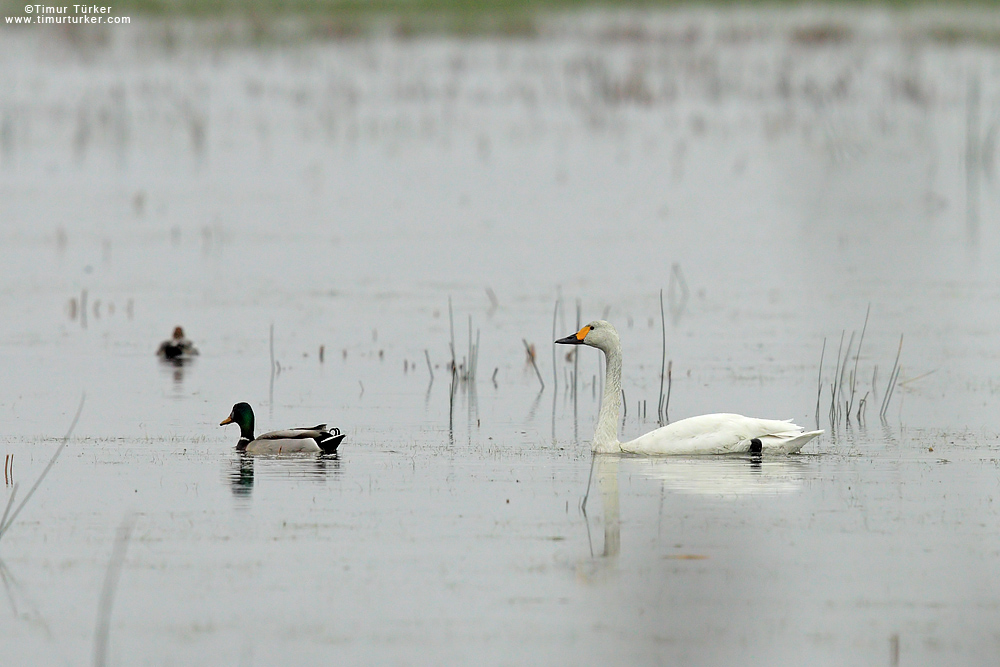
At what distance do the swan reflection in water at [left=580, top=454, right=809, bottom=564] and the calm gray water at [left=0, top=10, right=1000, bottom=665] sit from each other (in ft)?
0.19

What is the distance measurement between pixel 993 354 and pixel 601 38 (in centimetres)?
2501

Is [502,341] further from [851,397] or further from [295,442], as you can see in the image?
[295,442]

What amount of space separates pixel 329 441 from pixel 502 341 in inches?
197

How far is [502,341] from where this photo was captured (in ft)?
52.5

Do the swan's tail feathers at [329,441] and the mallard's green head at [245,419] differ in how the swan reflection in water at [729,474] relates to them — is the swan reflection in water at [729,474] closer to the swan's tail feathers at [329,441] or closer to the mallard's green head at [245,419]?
the swan's tail feathers at [329,441]

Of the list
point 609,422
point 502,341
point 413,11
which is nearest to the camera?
point 609,422

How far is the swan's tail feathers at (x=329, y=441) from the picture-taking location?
36.6ft

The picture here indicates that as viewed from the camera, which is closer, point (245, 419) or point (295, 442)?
point (295, 442)

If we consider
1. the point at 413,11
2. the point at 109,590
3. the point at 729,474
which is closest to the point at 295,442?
the point at 729,474

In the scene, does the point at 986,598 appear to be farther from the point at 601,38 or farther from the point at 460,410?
the point at 601,38

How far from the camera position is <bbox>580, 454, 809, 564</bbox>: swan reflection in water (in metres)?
10.0

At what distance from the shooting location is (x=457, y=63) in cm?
3816

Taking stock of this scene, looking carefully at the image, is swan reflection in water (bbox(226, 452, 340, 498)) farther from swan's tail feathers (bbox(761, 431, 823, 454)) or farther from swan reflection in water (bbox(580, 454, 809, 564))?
swan's tail feathers (bbox(761, 431, 823, 454))
